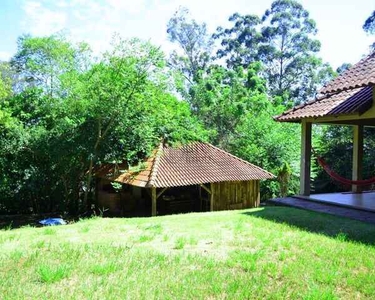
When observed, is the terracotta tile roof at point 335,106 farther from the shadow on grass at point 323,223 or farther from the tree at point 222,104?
the tree at point 222,104

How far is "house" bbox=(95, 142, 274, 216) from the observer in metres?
14.5

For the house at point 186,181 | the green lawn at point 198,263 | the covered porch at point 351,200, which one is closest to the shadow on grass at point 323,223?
the green lawn at point 198,263

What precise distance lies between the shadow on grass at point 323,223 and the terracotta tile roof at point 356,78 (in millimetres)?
2644

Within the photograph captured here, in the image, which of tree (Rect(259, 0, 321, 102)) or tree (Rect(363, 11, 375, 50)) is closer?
tree (Rect(363, 11, 375, 50))

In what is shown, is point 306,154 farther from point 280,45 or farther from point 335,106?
point 280,45

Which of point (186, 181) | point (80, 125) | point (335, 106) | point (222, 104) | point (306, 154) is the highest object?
point (222, 104)

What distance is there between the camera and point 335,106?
8.83m

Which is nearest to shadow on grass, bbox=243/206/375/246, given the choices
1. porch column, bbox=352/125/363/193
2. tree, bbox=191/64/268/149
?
porch column, bbox=352/125/363/193

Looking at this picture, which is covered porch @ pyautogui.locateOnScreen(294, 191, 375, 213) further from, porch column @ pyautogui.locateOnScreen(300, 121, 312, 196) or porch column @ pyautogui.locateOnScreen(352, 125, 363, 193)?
porch column @ pyautogui.locateOnScreen(352, 125, 363, 193)

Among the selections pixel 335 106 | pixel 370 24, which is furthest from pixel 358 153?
pixel 370 24

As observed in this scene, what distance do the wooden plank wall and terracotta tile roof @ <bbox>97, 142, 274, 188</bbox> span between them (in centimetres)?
50

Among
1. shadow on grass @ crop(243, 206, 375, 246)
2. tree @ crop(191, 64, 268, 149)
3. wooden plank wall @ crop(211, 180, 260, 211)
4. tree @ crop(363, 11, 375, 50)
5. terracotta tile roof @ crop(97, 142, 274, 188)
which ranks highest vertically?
tree @ crop(363, 11, 375, 50)

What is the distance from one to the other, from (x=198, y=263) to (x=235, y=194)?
11.3m

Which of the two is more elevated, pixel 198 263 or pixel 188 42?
pixel 188 42
